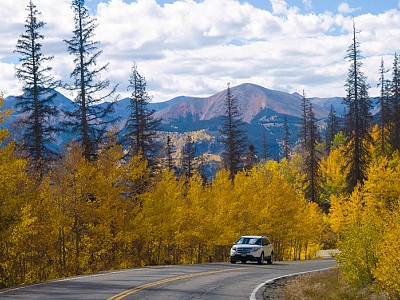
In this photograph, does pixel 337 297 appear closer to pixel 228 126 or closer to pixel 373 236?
pixel 373 236

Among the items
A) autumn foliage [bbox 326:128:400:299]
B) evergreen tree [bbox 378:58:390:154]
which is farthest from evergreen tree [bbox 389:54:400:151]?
autumn foliage [bbox 326:128:400:299]

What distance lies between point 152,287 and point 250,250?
49.0ft

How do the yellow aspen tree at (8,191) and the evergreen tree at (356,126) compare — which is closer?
the yellow aspen tree at (8,191)

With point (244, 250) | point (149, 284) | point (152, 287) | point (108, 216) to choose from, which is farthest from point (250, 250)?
point (152, 287)

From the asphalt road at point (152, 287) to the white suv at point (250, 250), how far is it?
24.4 feet

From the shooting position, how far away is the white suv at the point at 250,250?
3269 cm

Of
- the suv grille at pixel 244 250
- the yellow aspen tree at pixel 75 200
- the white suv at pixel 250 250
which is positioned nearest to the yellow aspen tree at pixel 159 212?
the yellow aspen tree at pixel 75 200

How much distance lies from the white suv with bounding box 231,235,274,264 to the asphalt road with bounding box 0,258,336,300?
7437 millimetres

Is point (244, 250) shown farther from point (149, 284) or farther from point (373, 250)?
point (373, 250)

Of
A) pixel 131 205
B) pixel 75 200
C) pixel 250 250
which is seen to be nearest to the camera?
pixel 75 200

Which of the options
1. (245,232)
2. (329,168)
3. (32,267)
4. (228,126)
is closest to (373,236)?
(32,267)

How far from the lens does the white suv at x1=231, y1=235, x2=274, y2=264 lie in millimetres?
32688

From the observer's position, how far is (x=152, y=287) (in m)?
18.7

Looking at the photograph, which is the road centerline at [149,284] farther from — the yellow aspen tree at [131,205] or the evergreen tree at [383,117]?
the evergreen tree at [383,117]
